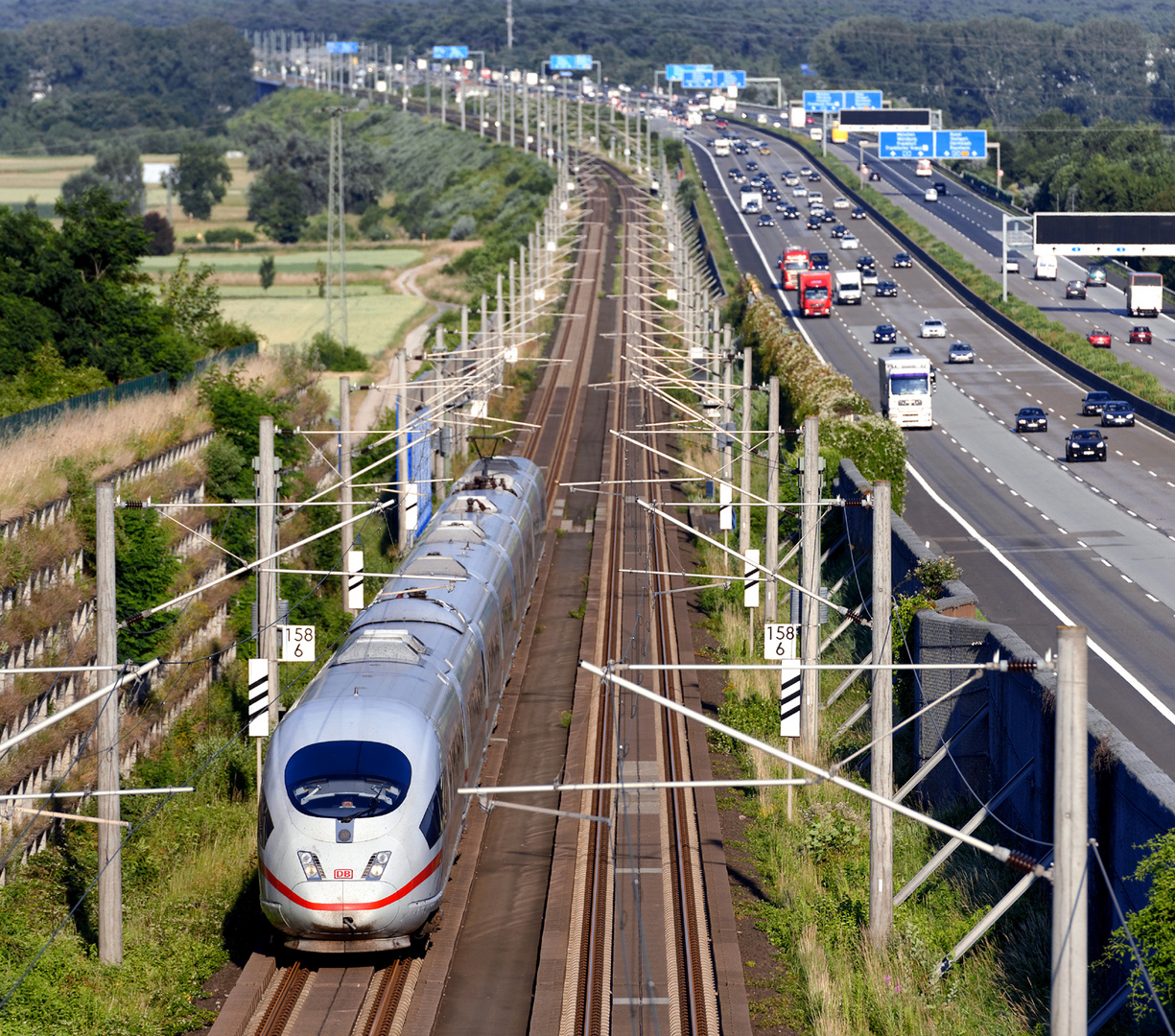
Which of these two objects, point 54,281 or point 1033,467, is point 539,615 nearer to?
point 54,281

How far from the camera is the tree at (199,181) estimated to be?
15362 cm

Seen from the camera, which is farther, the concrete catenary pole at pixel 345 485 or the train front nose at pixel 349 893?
the concrete catenary pole at pixel 345 485

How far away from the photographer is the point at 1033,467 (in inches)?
2212

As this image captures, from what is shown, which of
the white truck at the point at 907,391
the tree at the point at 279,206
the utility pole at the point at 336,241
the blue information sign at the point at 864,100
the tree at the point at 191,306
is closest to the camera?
the tree at the point at 191,306

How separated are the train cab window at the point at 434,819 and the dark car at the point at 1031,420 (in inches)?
1906

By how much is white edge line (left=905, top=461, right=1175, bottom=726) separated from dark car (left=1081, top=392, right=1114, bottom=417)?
12.5 meters

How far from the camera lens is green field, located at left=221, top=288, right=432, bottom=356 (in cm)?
7741

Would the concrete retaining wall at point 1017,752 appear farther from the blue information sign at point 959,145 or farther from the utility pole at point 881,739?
the blue information sign at point 959,145

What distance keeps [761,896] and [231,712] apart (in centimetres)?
1417

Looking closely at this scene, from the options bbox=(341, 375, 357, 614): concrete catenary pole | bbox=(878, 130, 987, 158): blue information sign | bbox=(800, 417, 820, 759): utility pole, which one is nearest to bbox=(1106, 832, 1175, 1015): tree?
bbox=(800, 417, 820, 759): utility pole

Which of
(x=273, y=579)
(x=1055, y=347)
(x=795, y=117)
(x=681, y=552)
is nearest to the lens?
(x=273, y=579)

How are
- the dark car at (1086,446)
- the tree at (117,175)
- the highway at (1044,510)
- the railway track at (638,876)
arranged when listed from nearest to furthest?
the railway track at (638,876) < the highway at (1044,510) < the dark car at (1086,446) < the tree at (117,175)


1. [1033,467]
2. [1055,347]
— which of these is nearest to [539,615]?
[1033,467]

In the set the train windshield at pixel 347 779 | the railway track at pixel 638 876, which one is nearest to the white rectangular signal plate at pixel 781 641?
the railway track at pixel 638 876
